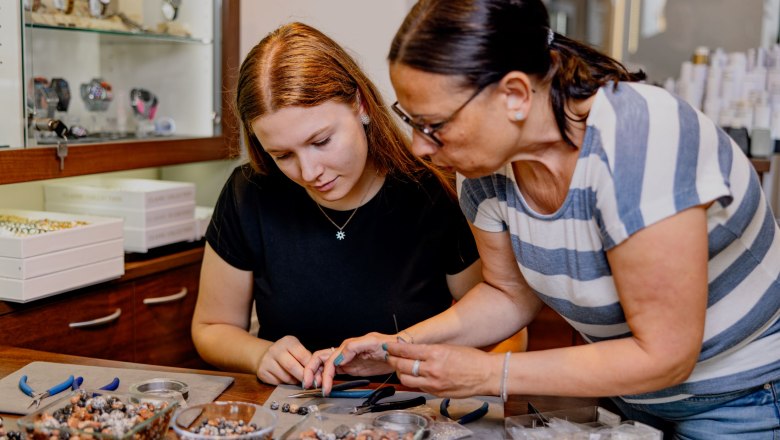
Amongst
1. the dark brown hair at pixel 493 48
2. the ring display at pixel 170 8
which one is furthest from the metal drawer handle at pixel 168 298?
the dark brown hair at pixel 493 48

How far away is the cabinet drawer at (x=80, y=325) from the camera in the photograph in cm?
197

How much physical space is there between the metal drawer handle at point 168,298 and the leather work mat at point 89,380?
86 centimetres

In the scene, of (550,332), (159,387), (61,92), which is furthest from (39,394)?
(550,332)

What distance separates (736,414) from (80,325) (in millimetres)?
1554

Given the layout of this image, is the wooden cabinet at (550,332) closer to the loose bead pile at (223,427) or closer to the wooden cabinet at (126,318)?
the wooden cabinet at (126,318)

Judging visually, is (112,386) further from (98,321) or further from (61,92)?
(61,92)

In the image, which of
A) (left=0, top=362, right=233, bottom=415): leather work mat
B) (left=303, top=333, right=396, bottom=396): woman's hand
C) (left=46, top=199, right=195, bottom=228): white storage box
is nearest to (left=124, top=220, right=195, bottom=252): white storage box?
(left=46, top=199, right=195, bottom=228): white storage box

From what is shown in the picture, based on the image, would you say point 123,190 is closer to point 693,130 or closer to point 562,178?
point 562,178

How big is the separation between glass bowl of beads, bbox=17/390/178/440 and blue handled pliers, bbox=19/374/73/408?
5.3 inches

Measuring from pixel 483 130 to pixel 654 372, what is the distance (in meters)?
0.39

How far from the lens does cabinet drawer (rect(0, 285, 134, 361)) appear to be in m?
1.97

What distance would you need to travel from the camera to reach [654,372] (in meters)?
1.10

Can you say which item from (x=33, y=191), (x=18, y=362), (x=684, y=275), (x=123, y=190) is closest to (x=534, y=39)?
(x=684, y=275)

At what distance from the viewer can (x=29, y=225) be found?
2.03 meters
